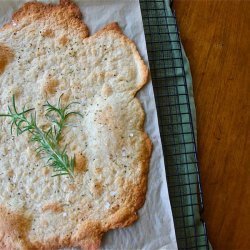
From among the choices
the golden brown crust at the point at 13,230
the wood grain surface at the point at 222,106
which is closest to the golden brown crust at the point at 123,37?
the wood grain surface at the point at 222,106

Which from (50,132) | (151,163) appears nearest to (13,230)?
(50,132)

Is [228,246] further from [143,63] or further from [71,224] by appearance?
[143,63]

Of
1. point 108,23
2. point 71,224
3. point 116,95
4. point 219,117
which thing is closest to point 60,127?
point 116,95

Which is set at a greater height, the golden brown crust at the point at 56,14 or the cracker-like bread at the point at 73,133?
the golden brown crust at the point at 56,14

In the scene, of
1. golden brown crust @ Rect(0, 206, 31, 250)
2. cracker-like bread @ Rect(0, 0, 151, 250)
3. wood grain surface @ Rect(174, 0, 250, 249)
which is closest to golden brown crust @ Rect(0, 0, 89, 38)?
cracker-like bread @ Rect(0, 0, 151, 250)

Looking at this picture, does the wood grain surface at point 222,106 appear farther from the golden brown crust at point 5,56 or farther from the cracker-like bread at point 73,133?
the golden brown crust at point 5,56

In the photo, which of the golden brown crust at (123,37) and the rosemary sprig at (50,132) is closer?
the rosemary sprig at (50,132)
